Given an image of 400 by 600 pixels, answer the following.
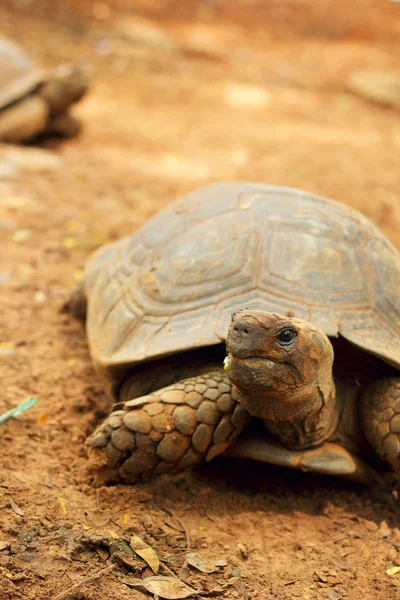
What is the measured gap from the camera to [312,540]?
8.21ft

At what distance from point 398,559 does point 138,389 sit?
1120 millimetres

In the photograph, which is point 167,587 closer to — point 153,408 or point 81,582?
point 81,582

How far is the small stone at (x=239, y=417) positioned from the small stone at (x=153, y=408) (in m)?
0.26

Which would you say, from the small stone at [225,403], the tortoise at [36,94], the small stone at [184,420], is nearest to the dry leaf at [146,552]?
the small stone at [184,420]

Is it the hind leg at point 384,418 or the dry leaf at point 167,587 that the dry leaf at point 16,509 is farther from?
the hind leg at point 384,418

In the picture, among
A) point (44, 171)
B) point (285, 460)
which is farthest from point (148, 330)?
point (44, 171)

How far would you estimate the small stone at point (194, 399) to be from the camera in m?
2.49

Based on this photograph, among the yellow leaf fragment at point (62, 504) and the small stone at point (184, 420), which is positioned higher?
the small stone at point (184, 420)

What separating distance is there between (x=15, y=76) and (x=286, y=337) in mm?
6080

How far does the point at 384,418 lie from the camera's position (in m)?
2.69

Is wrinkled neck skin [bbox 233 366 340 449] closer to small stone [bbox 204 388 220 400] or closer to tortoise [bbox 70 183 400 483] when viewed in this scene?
tortoise [bbox 70 183 400 483]

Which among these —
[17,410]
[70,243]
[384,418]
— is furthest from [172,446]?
[70,243]

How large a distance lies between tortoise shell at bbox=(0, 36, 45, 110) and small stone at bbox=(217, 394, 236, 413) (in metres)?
5.30

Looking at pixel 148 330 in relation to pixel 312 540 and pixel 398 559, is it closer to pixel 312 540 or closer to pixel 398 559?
pixel 312 540
